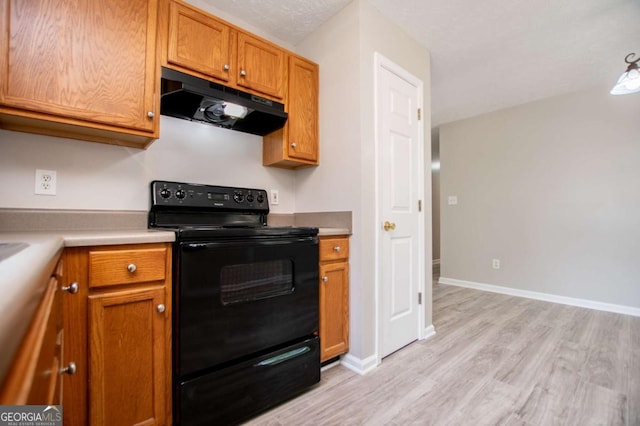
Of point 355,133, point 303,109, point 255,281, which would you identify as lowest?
point 255,281

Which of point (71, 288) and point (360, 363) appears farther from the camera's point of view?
point (360, 363)

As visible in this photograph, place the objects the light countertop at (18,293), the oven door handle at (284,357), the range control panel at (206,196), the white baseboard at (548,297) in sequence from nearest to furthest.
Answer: the light countertop at (18,293)
the oven door handle at (284,357)
the range control panel at (206,196)
the white baseboard at (548,297)

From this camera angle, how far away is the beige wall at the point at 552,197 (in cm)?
295

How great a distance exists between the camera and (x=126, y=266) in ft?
3.64

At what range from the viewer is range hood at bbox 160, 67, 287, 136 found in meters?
1.52

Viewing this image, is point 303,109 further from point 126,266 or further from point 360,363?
point 360,363

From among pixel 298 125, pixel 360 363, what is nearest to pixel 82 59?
pixel 298 125

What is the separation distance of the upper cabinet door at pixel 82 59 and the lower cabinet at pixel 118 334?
0.68m

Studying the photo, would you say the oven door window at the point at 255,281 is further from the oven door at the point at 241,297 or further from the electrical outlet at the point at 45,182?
the electrical outlet at the point at 45,182

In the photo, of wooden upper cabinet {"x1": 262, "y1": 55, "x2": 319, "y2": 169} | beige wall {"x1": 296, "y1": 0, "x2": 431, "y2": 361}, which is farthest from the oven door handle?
wooden upper cabinet {"x1": 262, "y1": 55, "x2": 319, "y2": 169}

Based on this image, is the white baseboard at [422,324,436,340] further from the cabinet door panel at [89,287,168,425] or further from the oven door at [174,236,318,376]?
the cabinet door panel at [89,287,168,425]

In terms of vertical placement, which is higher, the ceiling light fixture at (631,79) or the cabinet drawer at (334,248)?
the ceiling light fixture at (631,79)

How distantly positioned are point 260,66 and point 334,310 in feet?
5.34

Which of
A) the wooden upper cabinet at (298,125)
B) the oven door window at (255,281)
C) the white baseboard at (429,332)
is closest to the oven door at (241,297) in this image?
the oven door window at (255,281)
